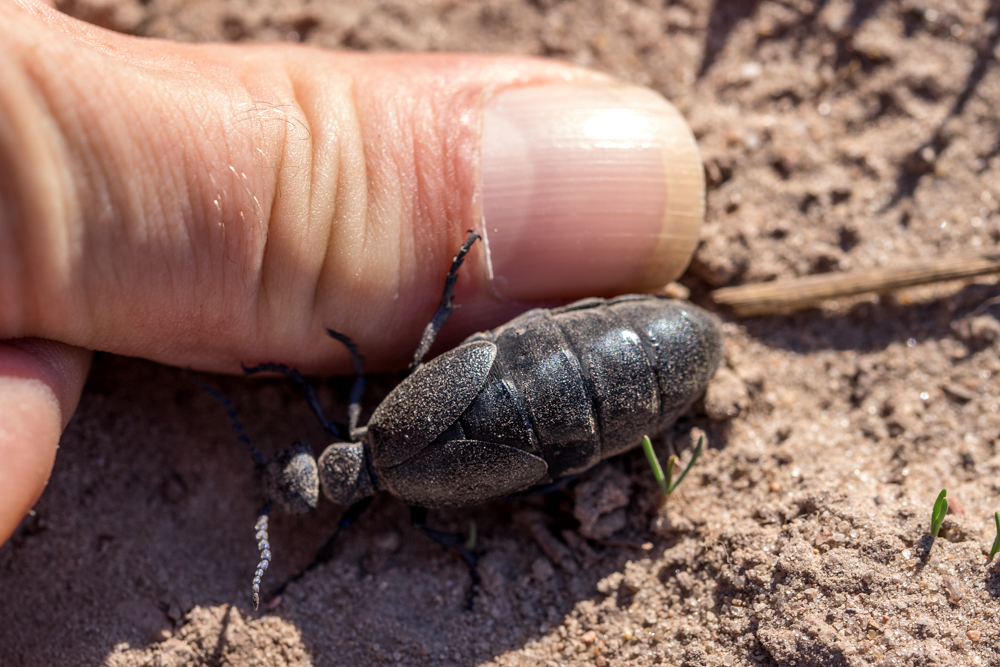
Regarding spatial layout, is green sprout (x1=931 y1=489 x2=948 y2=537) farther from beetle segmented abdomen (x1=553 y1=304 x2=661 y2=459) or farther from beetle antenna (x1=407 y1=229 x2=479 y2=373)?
beetle antenna (x1=407 y1=229 x2=479 y2=373)

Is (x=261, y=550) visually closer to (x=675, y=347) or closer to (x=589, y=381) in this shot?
(x=589, y=381)

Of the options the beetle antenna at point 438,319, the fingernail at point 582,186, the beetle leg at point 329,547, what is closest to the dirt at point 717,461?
the beetle leg at point 329,547

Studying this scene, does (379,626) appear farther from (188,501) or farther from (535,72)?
(535,72)

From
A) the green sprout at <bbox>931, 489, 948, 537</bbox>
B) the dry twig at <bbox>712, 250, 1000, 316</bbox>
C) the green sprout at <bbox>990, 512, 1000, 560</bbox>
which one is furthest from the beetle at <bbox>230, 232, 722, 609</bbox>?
the green sprout at <bbox>990, 512, 1000, 560</bbox>

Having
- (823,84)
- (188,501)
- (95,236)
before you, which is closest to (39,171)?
(95,236)

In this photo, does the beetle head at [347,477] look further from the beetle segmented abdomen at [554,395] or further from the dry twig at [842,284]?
the dry twig at [842,284]

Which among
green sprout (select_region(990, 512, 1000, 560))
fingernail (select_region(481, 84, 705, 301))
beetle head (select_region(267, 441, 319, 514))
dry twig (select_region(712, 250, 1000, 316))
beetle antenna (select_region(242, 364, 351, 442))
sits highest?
fingernail (select_region(481, 84, 705, 301))

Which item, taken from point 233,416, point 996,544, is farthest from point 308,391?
point 996,544
